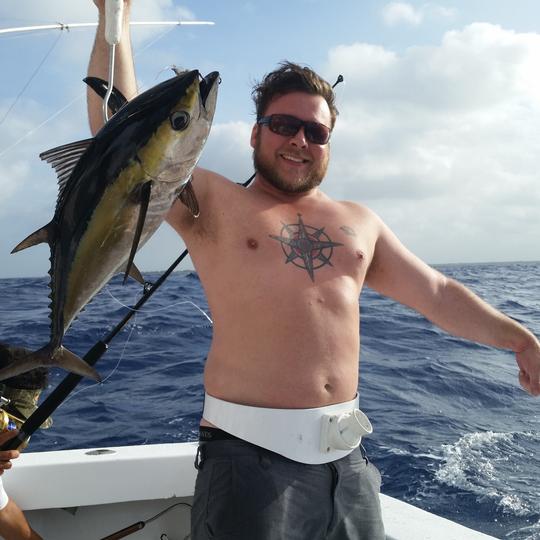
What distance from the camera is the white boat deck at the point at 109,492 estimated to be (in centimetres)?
291

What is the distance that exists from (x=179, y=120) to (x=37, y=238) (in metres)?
0.48

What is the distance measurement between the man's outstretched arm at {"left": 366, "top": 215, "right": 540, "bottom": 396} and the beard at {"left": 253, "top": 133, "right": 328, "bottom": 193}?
1.38 feet

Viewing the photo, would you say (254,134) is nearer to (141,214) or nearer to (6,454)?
(141,214)

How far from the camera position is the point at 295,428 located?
6.77 feet

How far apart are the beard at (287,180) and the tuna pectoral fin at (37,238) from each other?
1.27 meters

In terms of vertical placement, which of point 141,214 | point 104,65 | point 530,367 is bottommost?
point 530,367

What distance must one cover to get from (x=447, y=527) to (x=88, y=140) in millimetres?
2277

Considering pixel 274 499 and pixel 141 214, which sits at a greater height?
pixel 141 214

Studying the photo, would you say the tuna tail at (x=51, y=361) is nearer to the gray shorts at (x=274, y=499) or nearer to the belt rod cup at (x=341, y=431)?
the gray shorts at (x=274, y=499)

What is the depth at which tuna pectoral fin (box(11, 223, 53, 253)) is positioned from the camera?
4.78ft

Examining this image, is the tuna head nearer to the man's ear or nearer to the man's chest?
the man's chest

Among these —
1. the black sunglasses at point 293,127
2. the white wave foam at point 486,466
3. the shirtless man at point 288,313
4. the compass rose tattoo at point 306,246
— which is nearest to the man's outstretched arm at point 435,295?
the shirtless man at point 288,313

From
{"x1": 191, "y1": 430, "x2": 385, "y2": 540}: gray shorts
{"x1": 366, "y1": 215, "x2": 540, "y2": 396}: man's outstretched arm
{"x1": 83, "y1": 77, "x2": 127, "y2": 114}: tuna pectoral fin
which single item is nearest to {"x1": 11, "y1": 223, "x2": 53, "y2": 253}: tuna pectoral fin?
{"x1": 83, "y1": 77, "x2": 127, "y2": 114}: tuna pectoral fin

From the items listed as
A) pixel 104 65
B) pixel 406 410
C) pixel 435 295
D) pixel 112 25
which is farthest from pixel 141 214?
pixel 406 410
